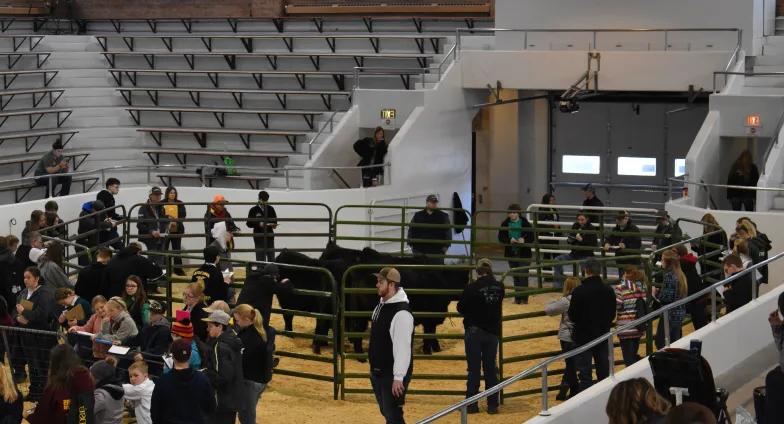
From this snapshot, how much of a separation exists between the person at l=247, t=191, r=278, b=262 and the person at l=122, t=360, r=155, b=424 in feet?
28.6

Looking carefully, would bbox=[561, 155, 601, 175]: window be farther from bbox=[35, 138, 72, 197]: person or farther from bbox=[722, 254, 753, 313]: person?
bbox=[722, 254, 753, 313]: person

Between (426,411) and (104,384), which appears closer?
(104,384)

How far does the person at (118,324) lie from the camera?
1204cm

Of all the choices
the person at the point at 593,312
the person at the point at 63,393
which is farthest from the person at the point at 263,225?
the person at the point at 63,393

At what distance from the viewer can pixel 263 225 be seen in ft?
65.6

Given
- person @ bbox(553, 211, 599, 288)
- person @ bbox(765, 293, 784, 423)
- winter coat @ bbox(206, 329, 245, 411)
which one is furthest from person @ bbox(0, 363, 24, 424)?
person @ bbox(553, 211, 599, 288)

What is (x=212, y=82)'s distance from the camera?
89.5ft

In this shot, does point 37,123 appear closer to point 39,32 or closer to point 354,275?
point 39,32

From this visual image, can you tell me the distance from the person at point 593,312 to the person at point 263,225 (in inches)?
294

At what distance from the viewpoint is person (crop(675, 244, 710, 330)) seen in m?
14.1

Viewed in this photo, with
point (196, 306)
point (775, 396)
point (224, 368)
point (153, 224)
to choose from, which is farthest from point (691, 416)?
point (153, 224)

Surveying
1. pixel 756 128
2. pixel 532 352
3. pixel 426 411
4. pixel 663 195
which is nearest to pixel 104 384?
pixel 426 411

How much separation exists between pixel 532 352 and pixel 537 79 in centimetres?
964

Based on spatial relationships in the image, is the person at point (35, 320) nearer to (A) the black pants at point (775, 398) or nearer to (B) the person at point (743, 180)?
(A) the black pants at point (775, 398)
